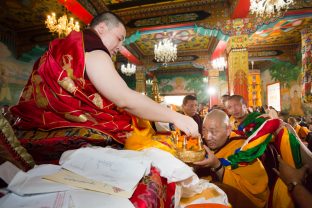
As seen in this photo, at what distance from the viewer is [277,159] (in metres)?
1.78

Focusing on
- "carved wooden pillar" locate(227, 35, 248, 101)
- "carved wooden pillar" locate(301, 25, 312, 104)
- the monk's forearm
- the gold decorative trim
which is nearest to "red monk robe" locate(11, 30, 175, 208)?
the gold decorative trim

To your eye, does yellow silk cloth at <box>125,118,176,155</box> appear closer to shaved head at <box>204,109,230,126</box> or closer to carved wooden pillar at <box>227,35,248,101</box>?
shaved head at <box>204,109,230,126</box>

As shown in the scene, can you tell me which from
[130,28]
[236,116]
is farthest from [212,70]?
[236,116]

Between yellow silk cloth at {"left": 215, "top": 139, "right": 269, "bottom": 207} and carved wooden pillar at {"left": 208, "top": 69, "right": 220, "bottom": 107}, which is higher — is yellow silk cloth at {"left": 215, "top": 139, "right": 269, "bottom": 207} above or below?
below

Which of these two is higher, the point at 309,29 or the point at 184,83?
the point at 309,29

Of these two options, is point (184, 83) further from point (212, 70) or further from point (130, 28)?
point (130, 28)

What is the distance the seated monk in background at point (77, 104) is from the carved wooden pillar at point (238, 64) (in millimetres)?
5631

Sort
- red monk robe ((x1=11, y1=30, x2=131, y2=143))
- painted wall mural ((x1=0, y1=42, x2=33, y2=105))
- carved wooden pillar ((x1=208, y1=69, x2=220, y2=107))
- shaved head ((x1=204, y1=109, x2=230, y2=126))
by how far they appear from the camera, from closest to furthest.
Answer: red monk robe ((x1=11, y1=30, x2=131, y2=143)) → shaved head ((x1=204, y1=109, x2=230, y2=126)) → painted wall mural ((x1=0, y1=42, x2=33, y2=105)) → carved wooden pillar ((x1=208, y1=69, x2=220, y2=107))

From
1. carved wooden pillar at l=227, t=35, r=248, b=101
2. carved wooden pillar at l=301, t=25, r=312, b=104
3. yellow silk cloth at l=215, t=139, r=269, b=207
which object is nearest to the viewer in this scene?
yellow silk cloth at l=215, t=139, r=269, b=207

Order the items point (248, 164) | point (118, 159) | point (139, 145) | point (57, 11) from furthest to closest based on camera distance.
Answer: point (57, 11), point (248, 164), point (139, 145), point (118, 159)

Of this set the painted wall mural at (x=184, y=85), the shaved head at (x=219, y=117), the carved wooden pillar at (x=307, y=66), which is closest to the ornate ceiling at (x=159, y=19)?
the carved wooden pillar at (x=307, y=66)

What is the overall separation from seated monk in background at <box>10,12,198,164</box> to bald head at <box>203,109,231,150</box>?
3.53ft

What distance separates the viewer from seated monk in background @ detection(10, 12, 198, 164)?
→ 3.64 feet

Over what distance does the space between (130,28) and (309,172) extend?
6381 mm
